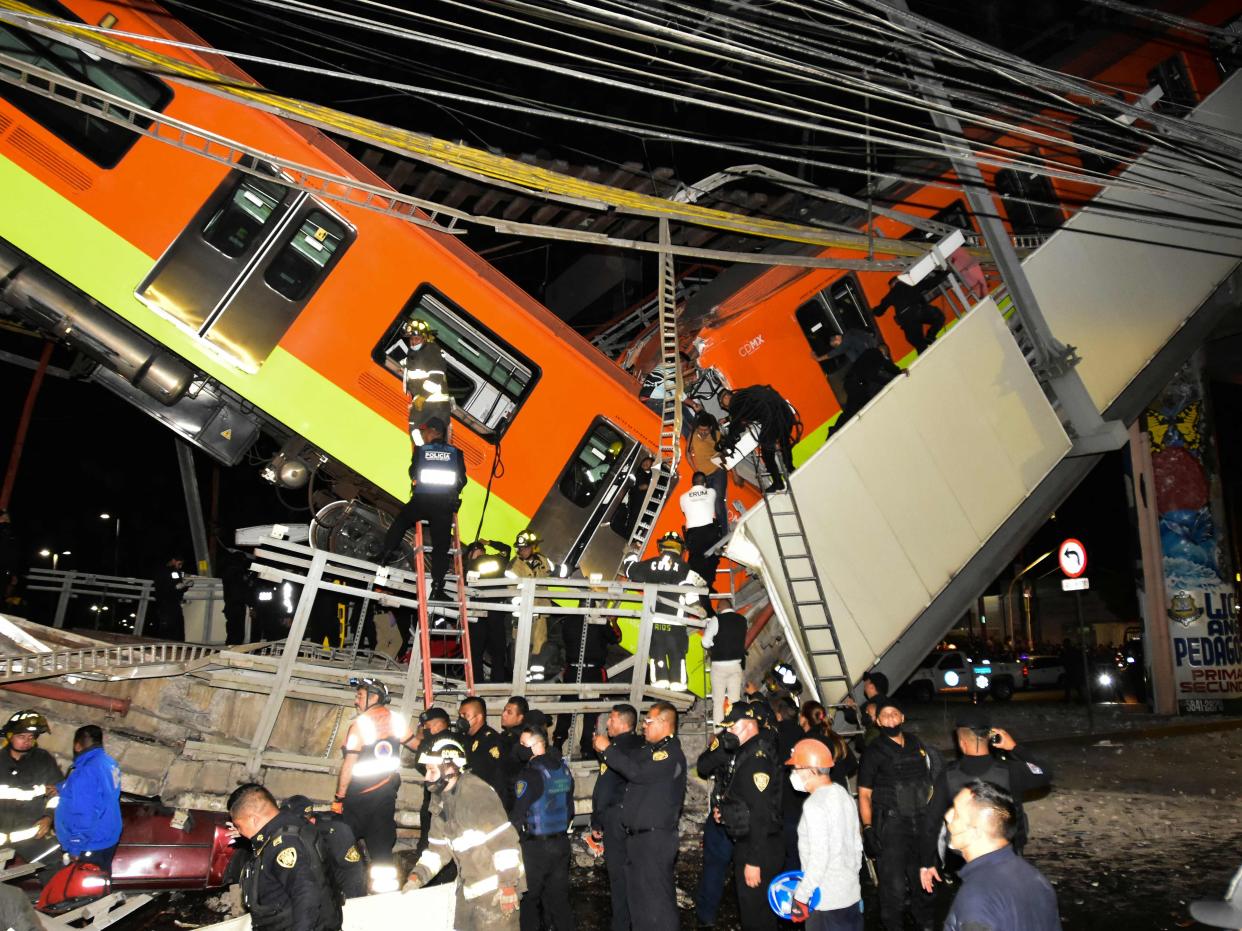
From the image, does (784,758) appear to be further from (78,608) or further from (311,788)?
(78,608)

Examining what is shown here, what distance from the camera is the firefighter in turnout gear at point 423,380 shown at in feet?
26.2

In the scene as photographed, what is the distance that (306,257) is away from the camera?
8117 mm

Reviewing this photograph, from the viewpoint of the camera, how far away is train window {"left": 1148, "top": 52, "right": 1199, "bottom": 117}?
11.6 m

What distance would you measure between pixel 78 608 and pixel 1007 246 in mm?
22975

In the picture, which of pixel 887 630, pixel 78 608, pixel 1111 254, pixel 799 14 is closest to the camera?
pixel 887 630

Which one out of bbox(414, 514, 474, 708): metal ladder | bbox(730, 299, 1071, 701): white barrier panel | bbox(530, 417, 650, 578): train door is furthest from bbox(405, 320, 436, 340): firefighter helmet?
bbox(730, 299, 1071, 701): white barrier panel

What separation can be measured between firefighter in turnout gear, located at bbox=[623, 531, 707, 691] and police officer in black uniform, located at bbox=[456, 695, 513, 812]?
8.47 feet

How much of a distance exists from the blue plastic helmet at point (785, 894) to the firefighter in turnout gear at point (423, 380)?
4.58 metres

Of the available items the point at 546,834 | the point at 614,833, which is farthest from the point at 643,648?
the point at 546,834

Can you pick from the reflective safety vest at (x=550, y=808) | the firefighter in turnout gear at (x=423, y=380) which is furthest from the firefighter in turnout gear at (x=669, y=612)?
the reflective safety vest at (x=550, y=808)

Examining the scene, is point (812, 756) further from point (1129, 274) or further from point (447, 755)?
point (1129, 274)

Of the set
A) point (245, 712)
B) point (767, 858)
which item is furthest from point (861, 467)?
point (245, 712)

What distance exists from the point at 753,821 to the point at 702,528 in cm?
399

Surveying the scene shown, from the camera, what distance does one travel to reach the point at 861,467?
28.6ft
